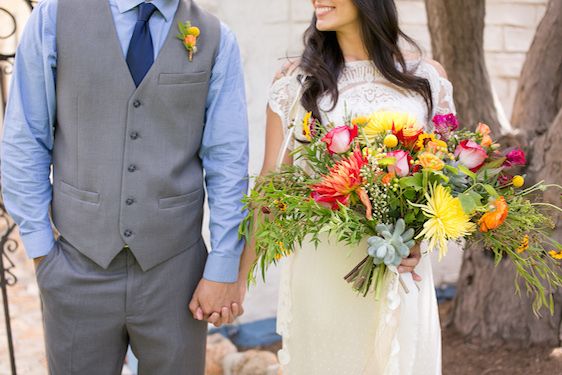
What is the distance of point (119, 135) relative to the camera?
2129 millimetres

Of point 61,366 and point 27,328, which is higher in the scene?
point 61,366

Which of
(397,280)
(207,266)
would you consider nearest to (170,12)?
(207,266)

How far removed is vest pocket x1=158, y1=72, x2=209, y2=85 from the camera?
7.03 ft

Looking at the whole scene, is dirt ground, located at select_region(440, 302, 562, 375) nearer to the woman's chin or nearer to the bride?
the bride

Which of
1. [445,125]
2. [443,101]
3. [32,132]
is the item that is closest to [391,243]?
[445,125]

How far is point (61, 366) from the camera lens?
2.29 metres

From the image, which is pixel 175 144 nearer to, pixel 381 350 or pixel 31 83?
pixel 31 83

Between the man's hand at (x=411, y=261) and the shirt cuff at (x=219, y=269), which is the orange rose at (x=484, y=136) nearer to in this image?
the man's hand at (x=411, y=261)

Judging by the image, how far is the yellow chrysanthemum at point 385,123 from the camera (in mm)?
2029

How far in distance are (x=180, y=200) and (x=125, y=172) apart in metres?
0.20

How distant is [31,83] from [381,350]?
1.32m

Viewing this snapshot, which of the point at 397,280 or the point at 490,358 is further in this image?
the point at 490,358

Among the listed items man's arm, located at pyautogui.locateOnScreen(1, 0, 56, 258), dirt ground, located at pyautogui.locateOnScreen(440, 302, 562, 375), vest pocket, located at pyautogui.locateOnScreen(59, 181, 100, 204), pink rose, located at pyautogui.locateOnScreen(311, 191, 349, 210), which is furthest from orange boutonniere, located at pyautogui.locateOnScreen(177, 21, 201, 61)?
dirt ground, located at pyautogui.locateOnScreen(440, 302, 562, 375)

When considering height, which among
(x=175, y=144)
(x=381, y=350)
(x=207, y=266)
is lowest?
(x=381, y=350)
